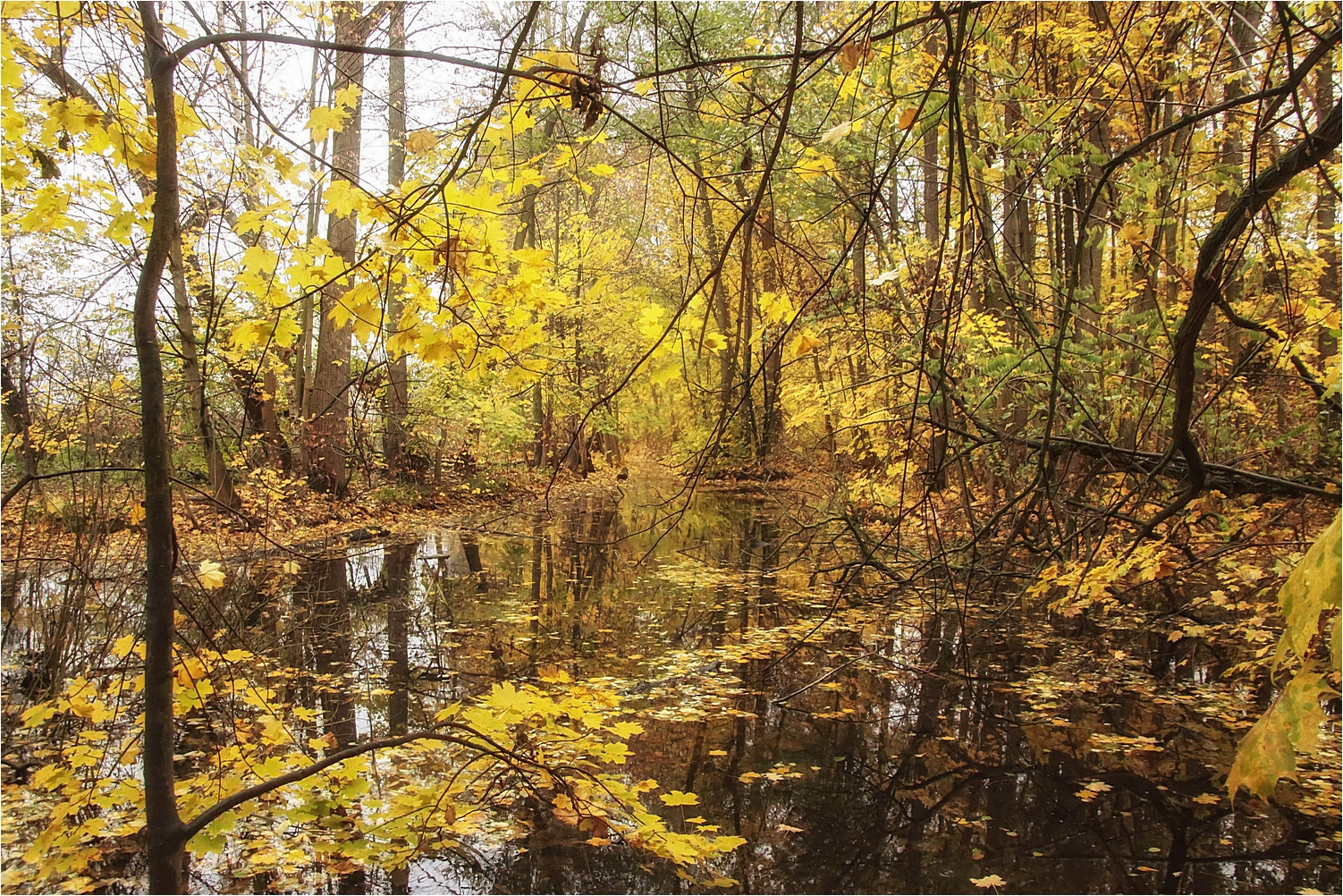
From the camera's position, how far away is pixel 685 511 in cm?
549

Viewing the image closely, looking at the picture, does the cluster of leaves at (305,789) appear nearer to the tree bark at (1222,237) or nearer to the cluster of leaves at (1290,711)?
the cluster of leaves at (1290,711)

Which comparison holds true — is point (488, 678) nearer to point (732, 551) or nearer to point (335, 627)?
point (335, 627)

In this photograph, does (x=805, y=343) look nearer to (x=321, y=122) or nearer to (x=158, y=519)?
(x=321, y=122)

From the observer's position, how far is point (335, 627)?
24.2 feet

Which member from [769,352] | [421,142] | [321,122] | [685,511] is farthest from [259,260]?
[685,511]

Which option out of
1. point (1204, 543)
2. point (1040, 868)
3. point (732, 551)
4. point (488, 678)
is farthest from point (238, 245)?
point (732, 551)

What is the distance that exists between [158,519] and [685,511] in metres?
3.73

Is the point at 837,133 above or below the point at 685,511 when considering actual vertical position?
above

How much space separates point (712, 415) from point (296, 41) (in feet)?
66.8

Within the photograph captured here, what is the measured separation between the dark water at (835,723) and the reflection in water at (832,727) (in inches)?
0.7

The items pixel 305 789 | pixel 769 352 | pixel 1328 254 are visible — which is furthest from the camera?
pixel 1328 254

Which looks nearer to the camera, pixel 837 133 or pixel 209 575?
pixel 837 133

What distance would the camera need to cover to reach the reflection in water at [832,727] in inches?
148

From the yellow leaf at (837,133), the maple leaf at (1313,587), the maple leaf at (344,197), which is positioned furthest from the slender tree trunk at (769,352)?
the maple leaf at (344,197)
